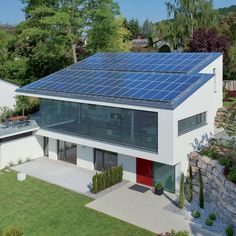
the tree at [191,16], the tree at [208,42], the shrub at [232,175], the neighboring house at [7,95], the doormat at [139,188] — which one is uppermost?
the tree at [191,16]

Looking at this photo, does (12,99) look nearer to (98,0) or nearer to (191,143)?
(98,0)

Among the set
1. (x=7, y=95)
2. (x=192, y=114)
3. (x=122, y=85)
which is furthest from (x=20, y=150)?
(x=192, y=114)

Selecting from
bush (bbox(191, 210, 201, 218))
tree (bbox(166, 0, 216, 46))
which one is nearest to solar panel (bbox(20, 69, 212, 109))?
bush (bbox(191, 210, 201, 218))

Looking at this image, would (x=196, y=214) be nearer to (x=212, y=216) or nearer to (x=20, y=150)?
(x=212, y=216)

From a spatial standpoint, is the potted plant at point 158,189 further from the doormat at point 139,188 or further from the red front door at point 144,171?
the red front door at point 144,171

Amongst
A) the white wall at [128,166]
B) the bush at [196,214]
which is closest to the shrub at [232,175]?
the bush at [196,214]

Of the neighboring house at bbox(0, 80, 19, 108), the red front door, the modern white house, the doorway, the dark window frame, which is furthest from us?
the neighboring house at bbox(0, 80, 19, 108)

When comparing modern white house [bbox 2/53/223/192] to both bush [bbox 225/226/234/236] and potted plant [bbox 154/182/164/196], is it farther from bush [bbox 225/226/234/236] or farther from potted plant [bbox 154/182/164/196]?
bush [bbox 225/226/234/236]
